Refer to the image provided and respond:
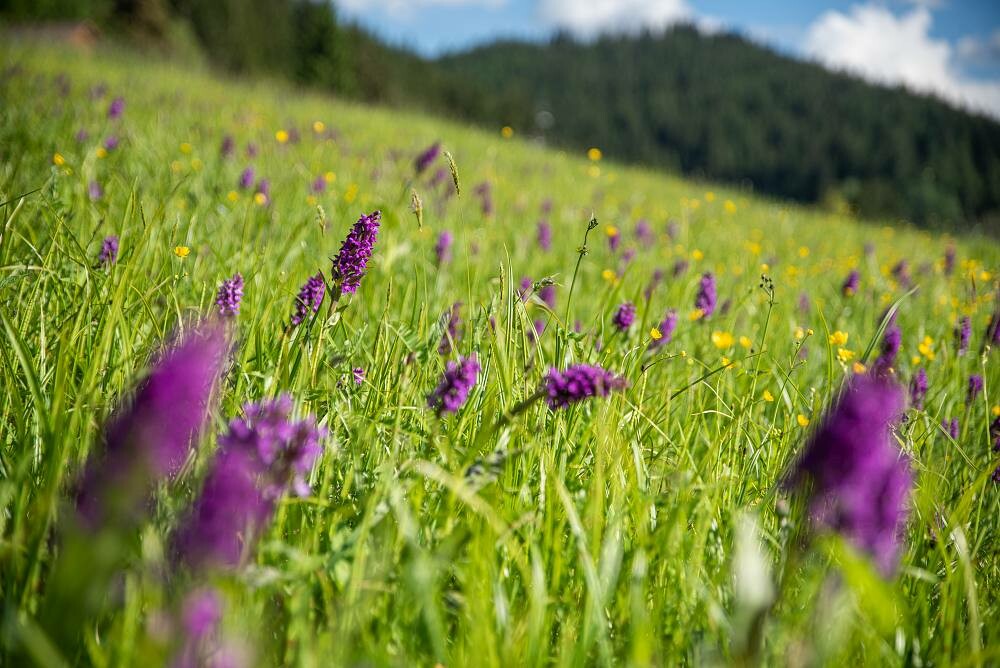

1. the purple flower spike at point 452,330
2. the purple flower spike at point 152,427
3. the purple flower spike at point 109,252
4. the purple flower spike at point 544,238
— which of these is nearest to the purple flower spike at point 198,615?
the purple flower spike at point 152,427

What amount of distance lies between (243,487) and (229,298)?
48.2 inches

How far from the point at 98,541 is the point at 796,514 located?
3.97 feet

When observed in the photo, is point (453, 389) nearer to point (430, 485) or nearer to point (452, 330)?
point (430, 485)

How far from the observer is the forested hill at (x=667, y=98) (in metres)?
40.7

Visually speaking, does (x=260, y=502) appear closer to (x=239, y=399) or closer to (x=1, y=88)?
(x=239, y=399)

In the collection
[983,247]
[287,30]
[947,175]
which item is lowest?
[983,247]

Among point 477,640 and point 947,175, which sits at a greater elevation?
point 947,175

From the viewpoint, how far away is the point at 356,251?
1643 millimetres

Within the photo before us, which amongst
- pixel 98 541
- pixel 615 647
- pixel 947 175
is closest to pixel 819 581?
pixel 615 647

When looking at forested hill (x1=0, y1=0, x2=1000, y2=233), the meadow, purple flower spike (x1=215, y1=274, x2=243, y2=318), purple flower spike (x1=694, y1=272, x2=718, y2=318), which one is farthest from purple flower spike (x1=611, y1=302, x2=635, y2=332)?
forested hill (x1=0, y1=0, x2=1000, y2=233)

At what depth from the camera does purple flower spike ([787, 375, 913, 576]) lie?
861mm

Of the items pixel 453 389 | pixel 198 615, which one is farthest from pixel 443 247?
pixel 198 615

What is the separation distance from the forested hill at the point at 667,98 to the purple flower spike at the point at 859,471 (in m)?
14.4

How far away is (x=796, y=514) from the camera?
121 centimetres
